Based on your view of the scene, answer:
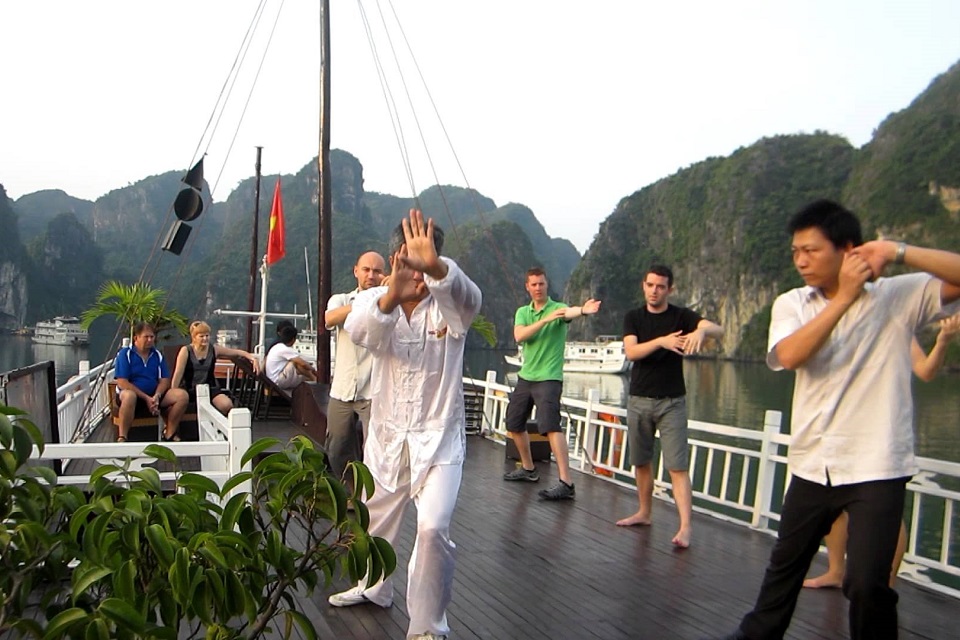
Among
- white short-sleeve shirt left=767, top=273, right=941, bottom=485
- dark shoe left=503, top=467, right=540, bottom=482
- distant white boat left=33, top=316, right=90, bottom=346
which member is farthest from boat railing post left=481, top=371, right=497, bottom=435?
distant white boat left=33, top=316, right=90, bottom=346

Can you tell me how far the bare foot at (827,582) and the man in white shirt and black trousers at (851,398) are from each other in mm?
1560

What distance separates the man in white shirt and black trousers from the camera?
2.32 meters

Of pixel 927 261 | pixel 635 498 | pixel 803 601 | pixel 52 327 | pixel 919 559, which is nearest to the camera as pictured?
pixel 927 261

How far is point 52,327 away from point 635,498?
218 ft

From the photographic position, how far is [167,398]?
21.6ft

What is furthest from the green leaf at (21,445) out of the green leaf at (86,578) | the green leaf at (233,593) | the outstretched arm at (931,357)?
the outstretched arm at (931,357)

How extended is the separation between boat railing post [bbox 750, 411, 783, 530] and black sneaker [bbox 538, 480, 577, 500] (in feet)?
4.54

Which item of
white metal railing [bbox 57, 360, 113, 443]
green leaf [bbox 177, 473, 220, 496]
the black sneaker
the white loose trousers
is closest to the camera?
green leaf [bbox 177, 473, 220, 496]

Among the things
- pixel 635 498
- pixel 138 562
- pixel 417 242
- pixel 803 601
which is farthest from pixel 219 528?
pixel 635 498

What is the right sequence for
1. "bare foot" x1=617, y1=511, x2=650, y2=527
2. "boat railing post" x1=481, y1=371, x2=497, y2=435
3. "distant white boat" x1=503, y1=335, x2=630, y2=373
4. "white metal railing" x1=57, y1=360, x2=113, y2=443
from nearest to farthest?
"bare foot" x1=617, y1=511, x2=650, y2=527 < "white metal railing" x1=57, y1=360, x2=113, y2=443 < "boat railing post" x1=481, y1=371, x2=497, y2=435 < "distant white boat" x1=503, y1=335, x2=630, y2=373

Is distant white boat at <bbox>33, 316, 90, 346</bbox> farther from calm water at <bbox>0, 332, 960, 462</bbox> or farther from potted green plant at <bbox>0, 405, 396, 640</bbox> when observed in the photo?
potted green plant at <bbox>0, 405, 396, 640</bbox>

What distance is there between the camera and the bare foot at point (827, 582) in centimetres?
395

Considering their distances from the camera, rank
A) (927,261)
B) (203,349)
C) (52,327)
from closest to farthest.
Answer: (927,261) < (203,349) < (52,327)

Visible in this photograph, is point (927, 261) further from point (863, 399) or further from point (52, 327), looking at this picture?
point (52, 327)
